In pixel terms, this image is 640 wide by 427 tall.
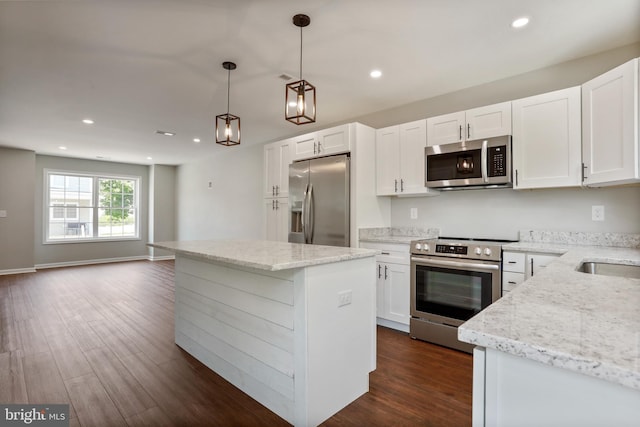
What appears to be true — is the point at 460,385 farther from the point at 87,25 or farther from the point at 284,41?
the point at 87,25

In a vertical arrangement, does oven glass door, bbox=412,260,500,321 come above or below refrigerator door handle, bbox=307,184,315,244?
below

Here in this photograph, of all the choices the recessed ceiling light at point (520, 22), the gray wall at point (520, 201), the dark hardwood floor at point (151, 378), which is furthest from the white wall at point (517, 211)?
the recessed ceiling light at point (520, 22)

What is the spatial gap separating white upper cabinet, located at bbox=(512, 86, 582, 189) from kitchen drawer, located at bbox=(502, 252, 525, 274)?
0.63 metres

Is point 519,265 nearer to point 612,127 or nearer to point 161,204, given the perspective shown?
point 612,127

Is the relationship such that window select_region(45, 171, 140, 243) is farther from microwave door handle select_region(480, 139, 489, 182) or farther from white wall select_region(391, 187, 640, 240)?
microwave door handle select_region(480, 139, 489, 182)

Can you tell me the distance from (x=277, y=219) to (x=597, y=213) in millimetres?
3444

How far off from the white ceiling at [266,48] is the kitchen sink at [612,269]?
169cm

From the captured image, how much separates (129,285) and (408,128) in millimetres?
5113

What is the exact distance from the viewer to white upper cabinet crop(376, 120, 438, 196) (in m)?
3.40

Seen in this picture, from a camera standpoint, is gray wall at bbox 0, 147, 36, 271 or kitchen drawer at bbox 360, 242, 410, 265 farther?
gray wall at bbox 0, 147, 36, 271

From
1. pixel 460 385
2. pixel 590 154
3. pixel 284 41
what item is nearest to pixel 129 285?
pixel 284 41

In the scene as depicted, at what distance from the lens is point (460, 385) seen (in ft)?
7.30

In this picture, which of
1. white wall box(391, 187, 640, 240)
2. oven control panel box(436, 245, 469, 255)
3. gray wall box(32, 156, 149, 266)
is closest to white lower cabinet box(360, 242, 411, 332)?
oven control panel box(436, 245, 469, 255)

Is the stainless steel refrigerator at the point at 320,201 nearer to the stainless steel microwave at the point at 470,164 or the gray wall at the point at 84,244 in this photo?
the stainless steel microwave at the point at 470,164
